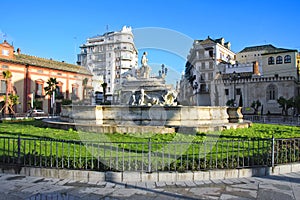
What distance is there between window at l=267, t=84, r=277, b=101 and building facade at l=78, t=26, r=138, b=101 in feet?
83.6

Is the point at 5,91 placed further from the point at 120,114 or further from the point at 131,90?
the point at 120,114

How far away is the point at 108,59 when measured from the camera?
2319 inches

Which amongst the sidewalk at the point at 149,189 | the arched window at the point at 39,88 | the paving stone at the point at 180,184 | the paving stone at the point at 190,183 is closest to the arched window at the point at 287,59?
the arched window at the point at 39,88

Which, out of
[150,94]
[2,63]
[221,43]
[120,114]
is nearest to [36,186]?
[120,114]

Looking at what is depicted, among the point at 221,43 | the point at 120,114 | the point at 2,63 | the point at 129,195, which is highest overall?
the point at 221,43

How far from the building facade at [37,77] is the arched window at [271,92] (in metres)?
37.0

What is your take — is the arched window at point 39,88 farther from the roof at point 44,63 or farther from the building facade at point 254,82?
the building facade at point 254,82

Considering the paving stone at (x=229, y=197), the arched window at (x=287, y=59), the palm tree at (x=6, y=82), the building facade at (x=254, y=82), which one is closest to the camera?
the paving stone at (x=229, y=197)

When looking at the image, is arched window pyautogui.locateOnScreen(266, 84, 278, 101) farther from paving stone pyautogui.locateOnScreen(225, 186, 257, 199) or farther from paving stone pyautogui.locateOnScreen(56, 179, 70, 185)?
paving stone pyautogui.locateOnScreen(56, 179, 70, 185)

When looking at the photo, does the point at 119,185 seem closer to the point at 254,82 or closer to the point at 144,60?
the point at 144,60

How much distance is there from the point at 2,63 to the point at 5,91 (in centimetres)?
450

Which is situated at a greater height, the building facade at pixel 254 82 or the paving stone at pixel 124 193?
the building facade at pixel 254 82

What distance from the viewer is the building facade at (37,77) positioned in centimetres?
3941

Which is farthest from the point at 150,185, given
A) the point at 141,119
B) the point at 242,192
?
the point at 141,119
